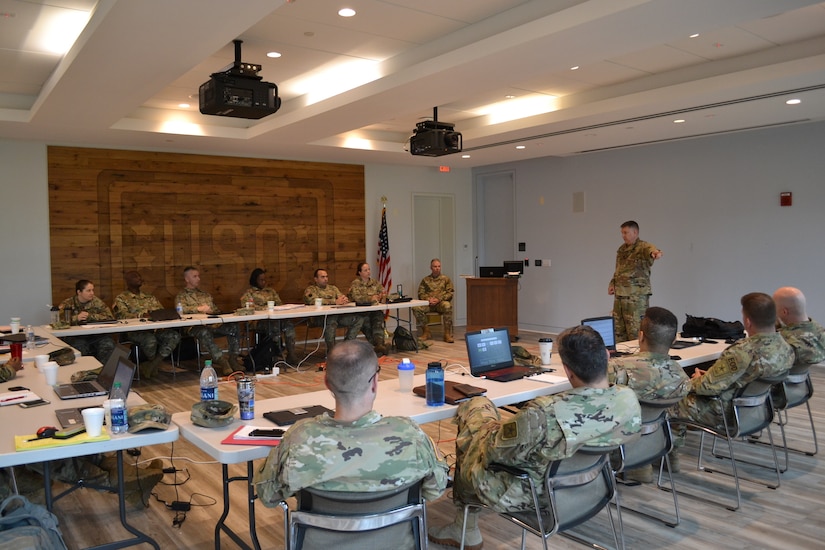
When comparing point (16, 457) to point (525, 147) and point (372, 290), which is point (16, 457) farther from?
point (525, 147)

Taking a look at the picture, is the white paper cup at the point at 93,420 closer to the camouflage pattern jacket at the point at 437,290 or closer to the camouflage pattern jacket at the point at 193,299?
the camouflage pattern jacket at the point at 193,299

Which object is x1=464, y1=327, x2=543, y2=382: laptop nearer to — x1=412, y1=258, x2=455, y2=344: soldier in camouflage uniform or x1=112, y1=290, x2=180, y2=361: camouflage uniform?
x1=112, y1=290, x2=180, y2=361: camouflage uniform

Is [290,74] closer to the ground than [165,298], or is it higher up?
higher up

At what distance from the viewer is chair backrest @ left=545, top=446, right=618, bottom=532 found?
8.32ft

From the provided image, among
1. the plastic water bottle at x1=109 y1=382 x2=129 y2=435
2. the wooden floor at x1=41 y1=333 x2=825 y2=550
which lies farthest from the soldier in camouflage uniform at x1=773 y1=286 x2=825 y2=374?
the plastic water bottle at x1=109 y1=382 x2=129 y2=435

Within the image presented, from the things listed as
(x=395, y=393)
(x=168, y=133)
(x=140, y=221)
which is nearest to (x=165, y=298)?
(x=140, y=221)

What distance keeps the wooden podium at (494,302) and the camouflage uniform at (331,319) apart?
215cm

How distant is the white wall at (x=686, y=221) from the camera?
8000 millimetres

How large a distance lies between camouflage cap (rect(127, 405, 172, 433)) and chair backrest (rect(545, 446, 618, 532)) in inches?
64.7

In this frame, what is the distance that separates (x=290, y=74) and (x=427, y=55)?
65.8 inches

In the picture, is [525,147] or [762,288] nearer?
[762,288]

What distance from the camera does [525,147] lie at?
367 inches

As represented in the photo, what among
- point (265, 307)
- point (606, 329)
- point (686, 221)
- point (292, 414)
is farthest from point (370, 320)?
point (292, 414)

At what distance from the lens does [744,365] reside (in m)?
3.79
